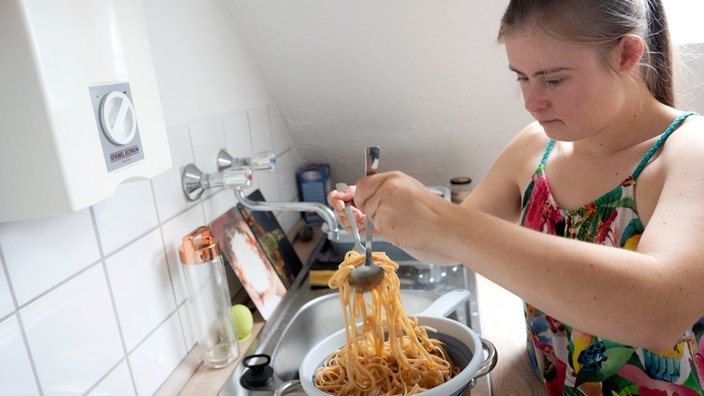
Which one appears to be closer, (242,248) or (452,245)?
(452,245)

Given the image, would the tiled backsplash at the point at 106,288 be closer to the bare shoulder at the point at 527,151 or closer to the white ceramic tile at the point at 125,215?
the white ceramic tile at the point at 125,215

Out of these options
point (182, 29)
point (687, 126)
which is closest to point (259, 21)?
point (182, 29)

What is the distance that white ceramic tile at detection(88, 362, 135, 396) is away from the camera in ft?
2.77

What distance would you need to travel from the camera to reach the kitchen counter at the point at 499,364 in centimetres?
98

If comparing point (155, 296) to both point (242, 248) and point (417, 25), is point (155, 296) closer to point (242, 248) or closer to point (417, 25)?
point (242, 248)

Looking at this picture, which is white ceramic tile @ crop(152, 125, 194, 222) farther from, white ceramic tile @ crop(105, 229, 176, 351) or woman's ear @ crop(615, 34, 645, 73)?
woman's ear @ crop(615, 34, 645, 73)

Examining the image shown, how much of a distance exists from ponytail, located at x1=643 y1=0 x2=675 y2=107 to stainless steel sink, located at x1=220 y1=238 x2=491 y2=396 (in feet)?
1.94

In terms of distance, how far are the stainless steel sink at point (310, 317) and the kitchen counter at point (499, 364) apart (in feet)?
0.09

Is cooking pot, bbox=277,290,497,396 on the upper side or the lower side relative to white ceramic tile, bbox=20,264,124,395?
lower

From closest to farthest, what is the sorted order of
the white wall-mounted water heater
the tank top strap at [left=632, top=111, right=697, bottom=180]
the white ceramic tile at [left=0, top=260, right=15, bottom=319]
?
the white wall-mounted water heater → the white ceramic tile at [left=0, top=260, right=15, bottom=319] → the tank top strap at [left=632, top=111, right=697, bottom=180]

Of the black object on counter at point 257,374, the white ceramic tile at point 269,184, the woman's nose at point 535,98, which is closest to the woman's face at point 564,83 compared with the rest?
the woman's nose at point 535,98

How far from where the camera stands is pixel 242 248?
1.27 meters

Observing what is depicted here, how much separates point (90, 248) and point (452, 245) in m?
0.58

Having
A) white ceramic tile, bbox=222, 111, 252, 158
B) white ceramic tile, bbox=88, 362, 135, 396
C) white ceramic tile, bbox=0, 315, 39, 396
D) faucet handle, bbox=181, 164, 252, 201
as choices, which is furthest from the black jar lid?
white ceramic tile, bbox=0, 315, 39, 396
